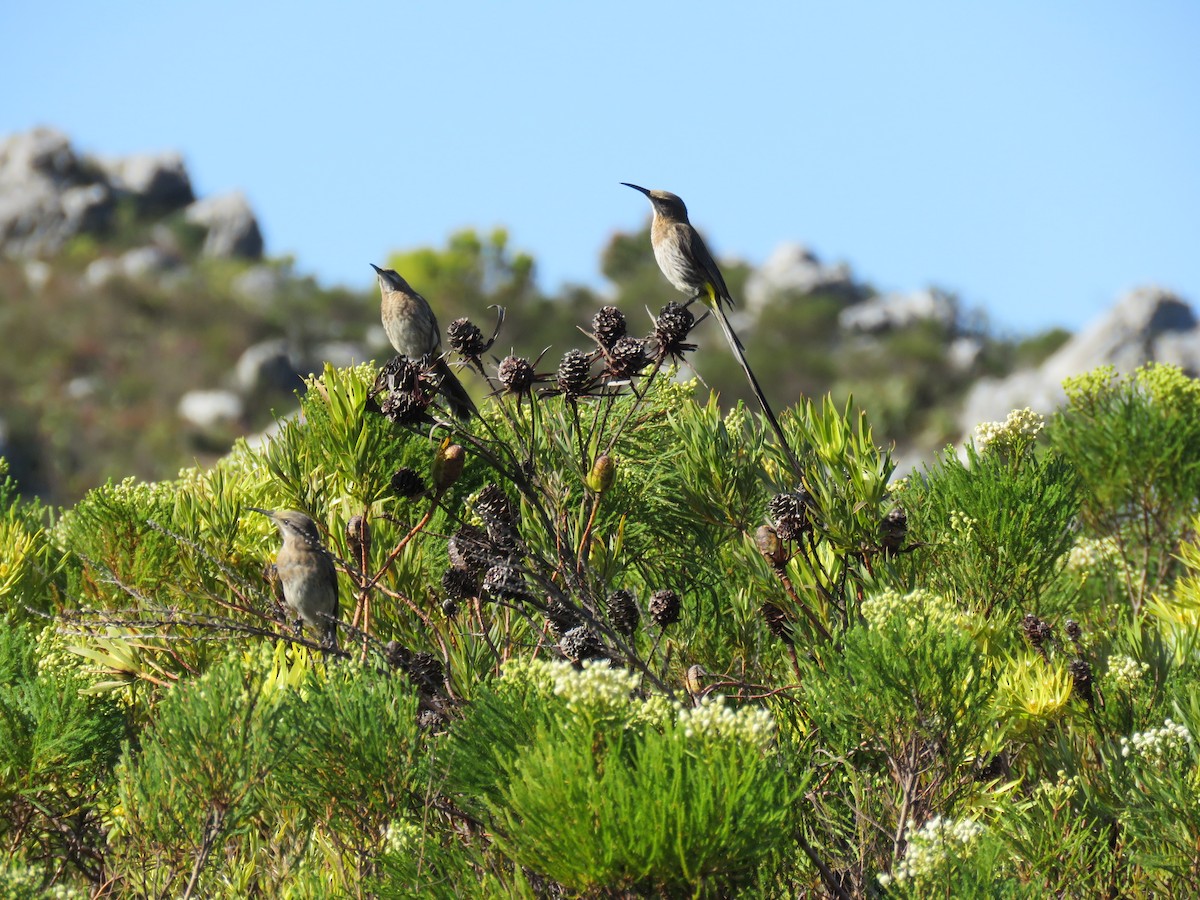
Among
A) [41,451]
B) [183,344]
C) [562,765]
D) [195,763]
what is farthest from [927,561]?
[183,344]

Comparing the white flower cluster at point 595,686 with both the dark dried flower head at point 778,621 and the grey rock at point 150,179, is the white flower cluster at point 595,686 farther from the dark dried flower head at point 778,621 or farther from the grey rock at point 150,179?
the grey rock at point 150,179

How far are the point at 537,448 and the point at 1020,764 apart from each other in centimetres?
91

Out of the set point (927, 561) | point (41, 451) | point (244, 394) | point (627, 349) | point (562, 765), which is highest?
point (244, 394)

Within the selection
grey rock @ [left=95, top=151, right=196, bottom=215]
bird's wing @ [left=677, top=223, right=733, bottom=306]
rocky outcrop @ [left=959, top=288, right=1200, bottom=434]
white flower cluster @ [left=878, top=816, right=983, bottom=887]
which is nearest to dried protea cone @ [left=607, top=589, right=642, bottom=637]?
white flower cluster @ [left=878, top=816, right=983, bottom=887]

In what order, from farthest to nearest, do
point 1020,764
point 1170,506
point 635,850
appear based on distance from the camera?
point 1170,506, point 1020,764, point 635,850

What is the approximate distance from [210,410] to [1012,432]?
111 ft

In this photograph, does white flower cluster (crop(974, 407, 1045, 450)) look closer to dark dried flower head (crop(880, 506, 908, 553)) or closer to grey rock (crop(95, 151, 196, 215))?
dark dried flower head (crop(880, 506, 908, 553))

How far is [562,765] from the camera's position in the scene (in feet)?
3.84

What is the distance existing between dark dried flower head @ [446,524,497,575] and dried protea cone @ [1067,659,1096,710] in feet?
2.79

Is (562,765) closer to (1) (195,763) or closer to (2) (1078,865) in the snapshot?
(1) (195,763)

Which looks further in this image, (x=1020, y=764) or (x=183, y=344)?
(x=183, y=344)

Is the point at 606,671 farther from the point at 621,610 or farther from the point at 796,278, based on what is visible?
the point at 796,278

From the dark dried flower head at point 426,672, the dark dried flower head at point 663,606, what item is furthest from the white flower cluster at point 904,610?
the dark dried flower head at point 426,672

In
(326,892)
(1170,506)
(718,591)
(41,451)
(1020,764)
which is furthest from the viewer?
(41,451)
